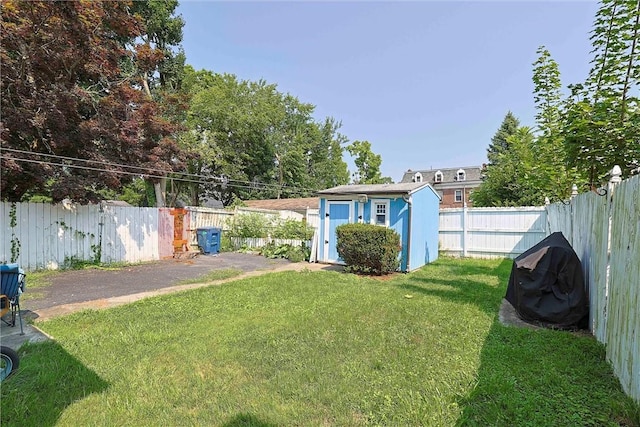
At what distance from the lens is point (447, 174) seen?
38375 millimetres

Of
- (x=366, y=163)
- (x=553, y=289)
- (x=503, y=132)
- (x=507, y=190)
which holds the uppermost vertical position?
(x=503, y=132)

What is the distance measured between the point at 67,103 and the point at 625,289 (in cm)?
1118

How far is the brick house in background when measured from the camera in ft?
115

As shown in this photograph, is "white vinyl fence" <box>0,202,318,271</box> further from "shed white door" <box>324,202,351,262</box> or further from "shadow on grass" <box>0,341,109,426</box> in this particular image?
"shadow on grass" <box>0,341,109,426</box>

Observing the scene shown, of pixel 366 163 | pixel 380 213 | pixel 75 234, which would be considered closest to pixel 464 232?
pixel 380 213

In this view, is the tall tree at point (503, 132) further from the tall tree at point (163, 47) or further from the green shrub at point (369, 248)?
the tall tree at point (163, 47)

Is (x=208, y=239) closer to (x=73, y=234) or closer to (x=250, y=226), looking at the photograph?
(x=250, y=226)

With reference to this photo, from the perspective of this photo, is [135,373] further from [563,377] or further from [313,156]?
[313,156]

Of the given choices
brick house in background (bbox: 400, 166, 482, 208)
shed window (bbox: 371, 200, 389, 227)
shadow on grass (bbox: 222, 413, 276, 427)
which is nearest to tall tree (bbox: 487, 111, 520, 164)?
brick house in background (bbox: 400, 166, 482, 208)

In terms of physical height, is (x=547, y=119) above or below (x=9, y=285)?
above

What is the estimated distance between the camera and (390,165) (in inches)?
1303

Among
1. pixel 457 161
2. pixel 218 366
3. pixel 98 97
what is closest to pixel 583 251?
pixel 218 366

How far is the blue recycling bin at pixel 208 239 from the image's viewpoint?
42.2 ft

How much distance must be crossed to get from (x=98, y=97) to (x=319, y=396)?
1043 centimetres
